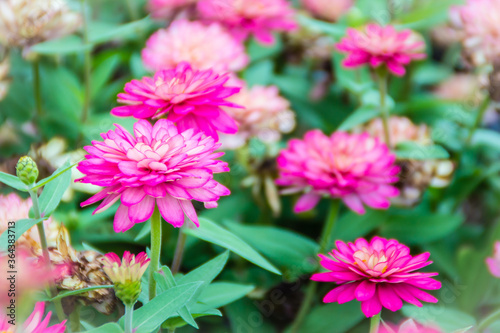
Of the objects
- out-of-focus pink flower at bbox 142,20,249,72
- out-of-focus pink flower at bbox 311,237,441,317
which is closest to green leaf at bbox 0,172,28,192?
out-of-focus pink flower at bbox 311,237,441,317

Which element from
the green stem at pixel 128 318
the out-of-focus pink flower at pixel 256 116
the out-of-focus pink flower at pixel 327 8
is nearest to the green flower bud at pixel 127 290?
the green stem at pixel 128 318

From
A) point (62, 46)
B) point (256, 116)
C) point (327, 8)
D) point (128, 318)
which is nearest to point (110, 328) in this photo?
point (128, 318)

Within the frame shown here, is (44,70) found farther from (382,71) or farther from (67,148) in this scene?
(382,71)

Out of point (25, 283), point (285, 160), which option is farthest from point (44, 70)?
point (25, 283)

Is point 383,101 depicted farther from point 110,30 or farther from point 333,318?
point 110,30

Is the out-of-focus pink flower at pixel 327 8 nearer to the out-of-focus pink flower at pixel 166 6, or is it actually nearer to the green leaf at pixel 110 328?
the out-of-focus pink flower at pixel 166 6

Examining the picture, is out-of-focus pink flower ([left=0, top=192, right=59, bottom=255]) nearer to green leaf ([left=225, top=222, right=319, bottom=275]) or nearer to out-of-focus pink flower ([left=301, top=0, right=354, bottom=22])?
green leaf ([left=225, top=222, right=319, bottom=275])

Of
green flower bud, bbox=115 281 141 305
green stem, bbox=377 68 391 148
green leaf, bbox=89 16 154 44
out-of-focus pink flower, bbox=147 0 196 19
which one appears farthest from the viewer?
out-of-focus pink flower, bbox=147 0 196 19
